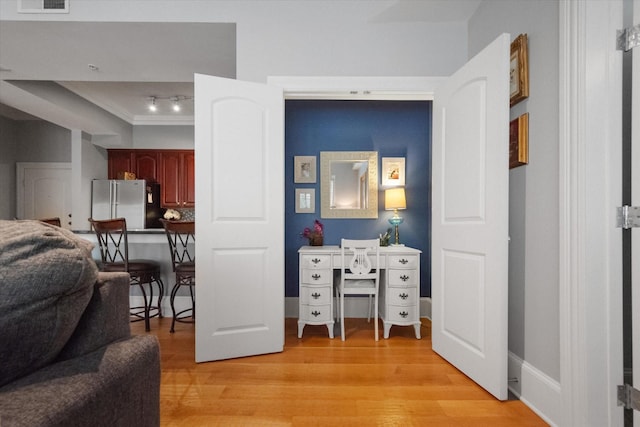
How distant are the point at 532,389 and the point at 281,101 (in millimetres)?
2535

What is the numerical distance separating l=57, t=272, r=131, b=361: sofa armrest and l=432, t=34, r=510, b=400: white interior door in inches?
73.6

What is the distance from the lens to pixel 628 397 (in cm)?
147

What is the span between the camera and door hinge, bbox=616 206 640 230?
4.77 ft

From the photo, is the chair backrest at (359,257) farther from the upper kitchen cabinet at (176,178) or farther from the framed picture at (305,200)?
the upper kitchen cabinet at (176,178)

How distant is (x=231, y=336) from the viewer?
98.9 inches

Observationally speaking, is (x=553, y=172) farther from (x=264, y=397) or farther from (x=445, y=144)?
(x=264, y=397)

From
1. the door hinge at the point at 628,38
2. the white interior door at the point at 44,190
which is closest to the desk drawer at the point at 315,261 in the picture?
the door hinge at the point at 628,38

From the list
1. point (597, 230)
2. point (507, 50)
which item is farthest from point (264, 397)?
point (507, 50)

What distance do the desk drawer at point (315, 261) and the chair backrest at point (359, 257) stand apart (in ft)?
0.55

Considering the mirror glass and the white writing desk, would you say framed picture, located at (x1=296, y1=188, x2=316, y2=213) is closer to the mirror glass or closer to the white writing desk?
the mirror glass

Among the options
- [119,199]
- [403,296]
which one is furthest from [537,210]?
[119,199]

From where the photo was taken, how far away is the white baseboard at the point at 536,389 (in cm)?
168

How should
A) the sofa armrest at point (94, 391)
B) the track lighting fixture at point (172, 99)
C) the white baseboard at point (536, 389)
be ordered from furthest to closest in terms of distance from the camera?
the track lighting fixture at point (172, 99), the white baseboard at point (536, 389), the sofa armrest at point (94, 391)

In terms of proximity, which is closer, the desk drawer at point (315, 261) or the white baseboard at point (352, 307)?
the desk drawer at point (315, 261)
